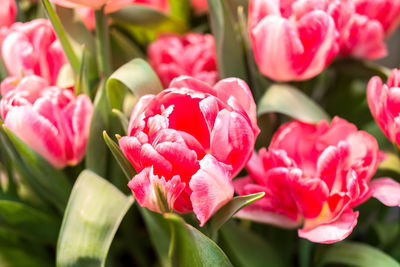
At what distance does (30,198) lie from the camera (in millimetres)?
556

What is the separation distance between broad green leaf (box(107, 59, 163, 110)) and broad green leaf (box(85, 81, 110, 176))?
0.01 meters

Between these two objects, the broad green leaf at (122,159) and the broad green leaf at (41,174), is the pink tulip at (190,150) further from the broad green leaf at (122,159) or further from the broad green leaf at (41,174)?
the broad green leaf at (41,174)

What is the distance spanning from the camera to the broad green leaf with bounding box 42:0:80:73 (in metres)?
0.40

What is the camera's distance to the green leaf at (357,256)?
16.6 inches

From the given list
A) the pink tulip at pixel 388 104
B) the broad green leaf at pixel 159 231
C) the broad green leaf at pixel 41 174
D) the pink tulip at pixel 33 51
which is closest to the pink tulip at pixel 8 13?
the pink tulip at pixel 33 51

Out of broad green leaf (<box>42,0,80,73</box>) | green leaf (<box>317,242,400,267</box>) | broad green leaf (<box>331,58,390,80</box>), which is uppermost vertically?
broad green leaf (<box>42,0,80,73</box>)

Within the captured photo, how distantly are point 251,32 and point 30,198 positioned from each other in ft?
1.01

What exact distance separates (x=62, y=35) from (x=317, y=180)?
24 centimetres

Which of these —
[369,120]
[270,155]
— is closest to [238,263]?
[270,155]

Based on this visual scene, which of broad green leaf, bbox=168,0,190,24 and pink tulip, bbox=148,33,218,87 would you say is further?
broad green leaf, bbox=168,0,190,24


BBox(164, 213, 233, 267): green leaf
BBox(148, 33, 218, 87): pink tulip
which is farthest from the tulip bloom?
BBox(164, 213, 233, 267): green leaf

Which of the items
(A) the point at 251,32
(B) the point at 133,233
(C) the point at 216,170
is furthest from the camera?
(B) the point at 133,233

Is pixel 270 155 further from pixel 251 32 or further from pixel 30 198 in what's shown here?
pixel 30 198

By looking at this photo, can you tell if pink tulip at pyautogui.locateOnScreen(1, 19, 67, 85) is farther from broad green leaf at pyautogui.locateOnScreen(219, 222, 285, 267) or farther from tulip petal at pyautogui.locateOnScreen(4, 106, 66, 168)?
broad green leaf at pyautogui.locateOnScreen(219, 222, 285, 267)
